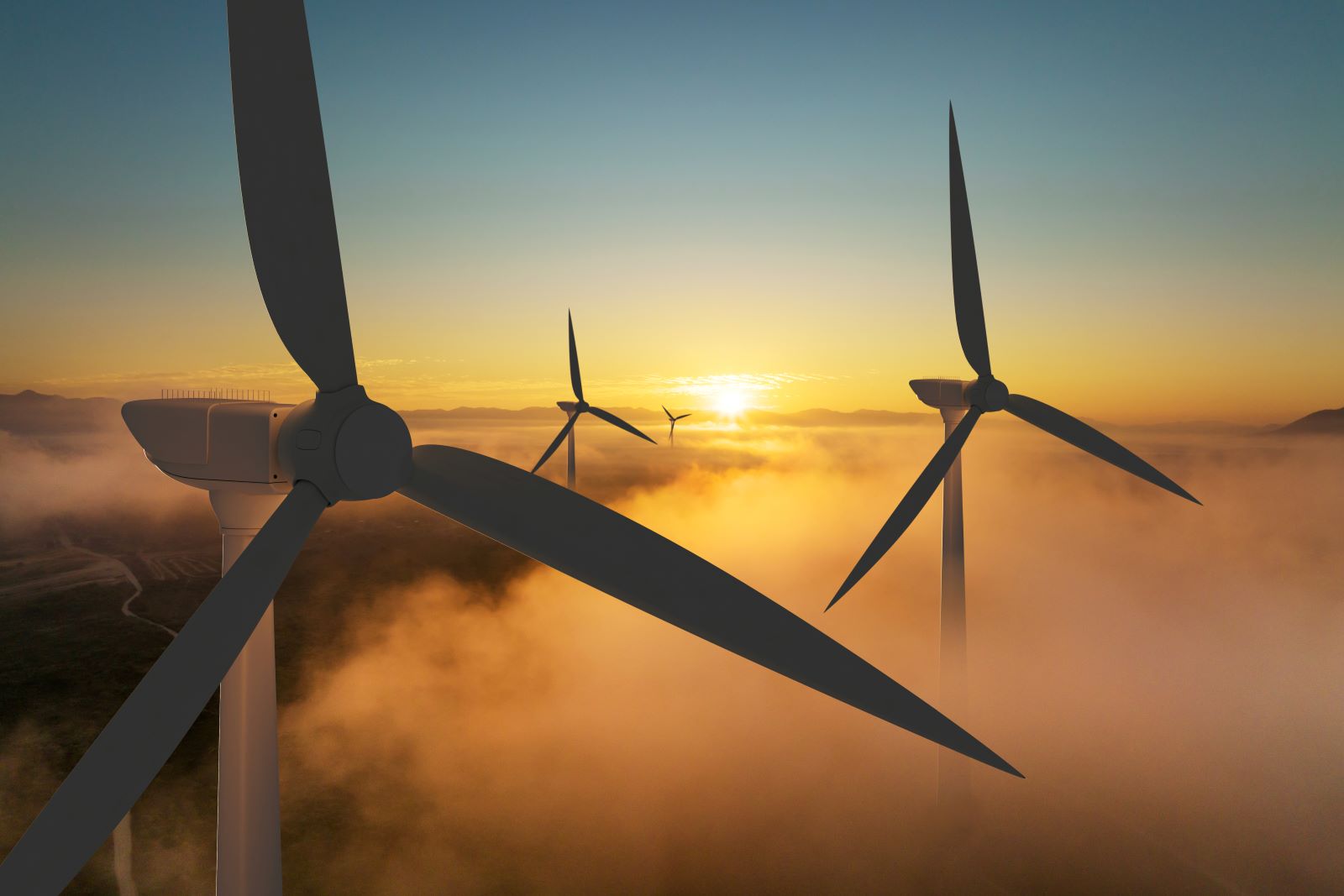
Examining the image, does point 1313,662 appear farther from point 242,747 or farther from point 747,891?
point 242,747

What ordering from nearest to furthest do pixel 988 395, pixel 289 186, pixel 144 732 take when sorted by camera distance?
pixel 144 732
pixel 289 186
pixel 988 395

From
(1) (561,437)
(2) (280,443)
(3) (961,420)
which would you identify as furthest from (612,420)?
(2) (280,443)

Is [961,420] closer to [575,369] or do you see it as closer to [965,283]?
[965,283]

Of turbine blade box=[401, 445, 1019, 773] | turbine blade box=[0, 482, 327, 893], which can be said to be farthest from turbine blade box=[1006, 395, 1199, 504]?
turbine blade box=[0, 482, 327, 893]

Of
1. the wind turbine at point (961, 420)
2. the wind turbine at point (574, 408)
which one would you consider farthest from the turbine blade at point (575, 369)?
the wind turbine at point (961, 420)

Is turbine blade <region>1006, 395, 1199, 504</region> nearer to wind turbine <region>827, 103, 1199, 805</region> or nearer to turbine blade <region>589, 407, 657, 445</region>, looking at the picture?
wind turbine <region>827, 103, 1199, 805</region>
